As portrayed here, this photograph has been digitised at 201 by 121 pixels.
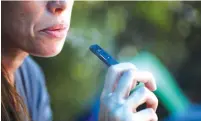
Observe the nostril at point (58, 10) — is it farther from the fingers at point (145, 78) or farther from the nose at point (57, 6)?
the fingers at point (145, 78)

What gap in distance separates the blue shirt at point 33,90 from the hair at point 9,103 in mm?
82

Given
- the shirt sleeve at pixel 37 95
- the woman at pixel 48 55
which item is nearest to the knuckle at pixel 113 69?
the woman at pixel 48 55

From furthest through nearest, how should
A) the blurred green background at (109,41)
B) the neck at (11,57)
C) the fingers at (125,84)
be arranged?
the blurred green background at (109,41), the neck at (11,57), the fingers at (125,84)

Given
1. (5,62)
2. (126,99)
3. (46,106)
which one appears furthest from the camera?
(46,106)

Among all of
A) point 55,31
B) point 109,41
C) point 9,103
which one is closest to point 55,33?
point 55,31

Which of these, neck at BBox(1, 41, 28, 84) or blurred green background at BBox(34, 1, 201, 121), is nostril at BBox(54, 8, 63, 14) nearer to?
neck at BBox(1, 41, 28, 84)

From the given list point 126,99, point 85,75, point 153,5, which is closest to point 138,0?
point 153,5

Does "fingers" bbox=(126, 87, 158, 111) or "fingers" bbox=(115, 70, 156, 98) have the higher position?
"fingers" bbox=(115, 70, 156, 98)

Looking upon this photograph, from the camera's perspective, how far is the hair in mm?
540

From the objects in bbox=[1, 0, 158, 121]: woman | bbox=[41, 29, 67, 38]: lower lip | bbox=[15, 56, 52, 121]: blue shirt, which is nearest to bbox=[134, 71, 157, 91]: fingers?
bbox=[1, 0, 158, 121]: woman

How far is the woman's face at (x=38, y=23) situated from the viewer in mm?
533

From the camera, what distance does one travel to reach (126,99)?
0.50 metres

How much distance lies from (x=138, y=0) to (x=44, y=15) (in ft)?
1.21

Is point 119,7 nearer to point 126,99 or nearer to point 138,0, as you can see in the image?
point 138,0
